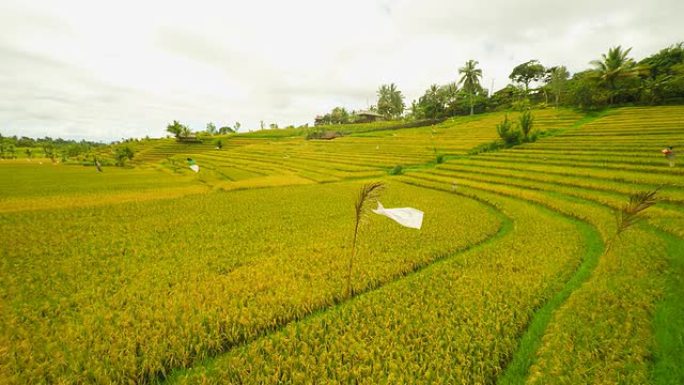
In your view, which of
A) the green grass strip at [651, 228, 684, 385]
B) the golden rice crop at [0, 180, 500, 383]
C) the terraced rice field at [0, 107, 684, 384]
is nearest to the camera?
the green grass strip at [651, 228, 684, 385]

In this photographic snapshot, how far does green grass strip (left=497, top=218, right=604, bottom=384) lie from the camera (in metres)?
3.99

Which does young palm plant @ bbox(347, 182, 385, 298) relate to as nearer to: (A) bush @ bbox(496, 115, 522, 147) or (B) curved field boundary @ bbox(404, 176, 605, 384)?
(B) curved field boundary @ bbox(404, 176, 605, 384)

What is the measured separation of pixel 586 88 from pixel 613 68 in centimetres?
361

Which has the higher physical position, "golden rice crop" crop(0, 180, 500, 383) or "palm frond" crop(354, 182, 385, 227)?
"palm frond" crop(354, 182, 385, 227)

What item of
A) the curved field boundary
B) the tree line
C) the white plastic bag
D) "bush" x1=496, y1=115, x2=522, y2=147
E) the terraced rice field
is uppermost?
the tree line

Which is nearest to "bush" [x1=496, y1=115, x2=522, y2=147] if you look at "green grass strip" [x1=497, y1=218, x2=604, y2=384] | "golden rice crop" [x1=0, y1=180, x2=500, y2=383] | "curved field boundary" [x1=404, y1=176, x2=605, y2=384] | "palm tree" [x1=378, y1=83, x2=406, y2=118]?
"golden rice crop" [x1=0, y1=180, x2=500, y2=383]

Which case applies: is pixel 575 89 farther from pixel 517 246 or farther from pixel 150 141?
pixel 150 141

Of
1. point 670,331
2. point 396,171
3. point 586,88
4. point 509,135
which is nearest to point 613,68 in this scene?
point 586,88

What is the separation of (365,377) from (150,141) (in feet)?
290

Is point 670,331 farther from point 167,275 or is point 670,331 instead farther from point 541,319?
point 167,275

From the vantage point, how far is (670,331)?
4605 mm

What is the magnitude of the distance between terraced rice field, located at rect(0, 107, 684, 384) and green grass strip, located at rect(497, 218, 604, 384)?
32mm

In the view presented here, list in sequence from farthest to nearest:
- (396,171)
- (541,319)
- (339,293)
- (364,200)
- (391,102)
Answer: (391,102) < (396,171) < (339,293) < (364,200) < (541,319)

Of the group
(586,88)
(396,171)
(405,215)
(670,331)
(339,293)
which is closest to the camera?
(670,331)
